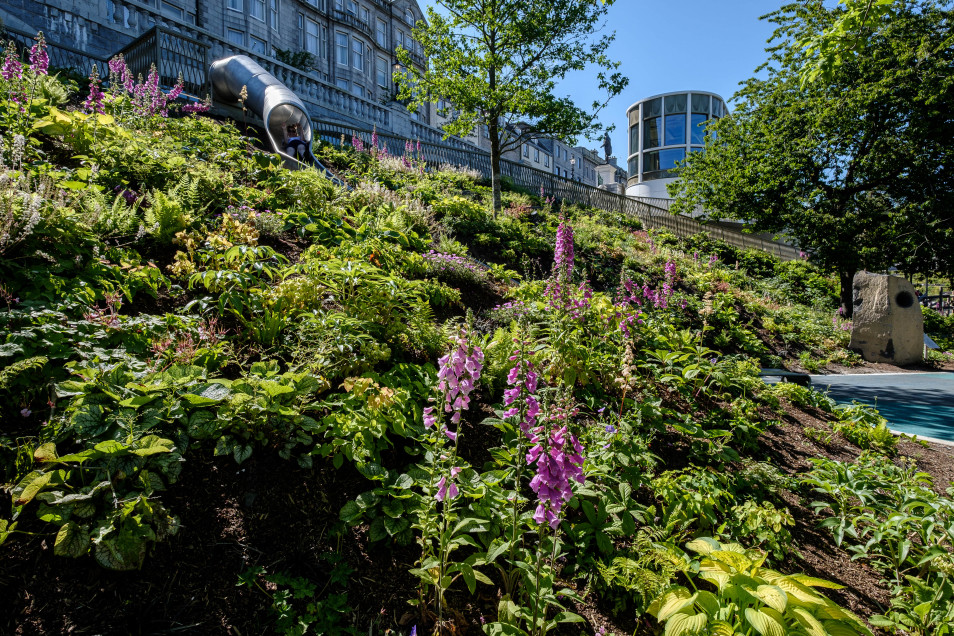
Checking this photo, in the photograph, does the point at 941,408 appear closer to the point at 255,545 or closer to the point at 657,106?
the point at 255,545

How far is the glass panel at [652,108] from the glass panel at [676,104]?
2.55ft

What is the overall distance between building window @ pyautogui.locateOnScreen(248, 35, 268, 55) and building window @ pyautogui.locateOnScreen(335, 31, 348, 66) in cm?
526

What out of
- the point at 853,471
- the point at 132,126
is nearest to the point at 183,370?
the point at 853,471

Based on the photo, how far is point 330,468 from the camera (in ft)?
7.84

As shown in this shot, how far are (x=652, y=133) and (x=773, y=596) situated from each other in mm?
52149

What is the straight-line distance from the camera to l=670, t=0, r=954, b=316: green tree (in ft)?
44.0

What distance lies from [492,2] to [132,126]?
894 cm

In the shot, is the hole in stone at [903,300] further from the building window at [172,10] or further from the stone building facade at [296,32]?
the building window at [172,10]

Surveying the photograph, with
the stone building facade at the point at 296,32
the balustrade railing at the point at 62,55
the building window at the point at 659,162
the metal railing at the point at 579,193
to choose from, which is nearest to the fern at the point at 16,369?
the balustrade railing at the point at 62,55

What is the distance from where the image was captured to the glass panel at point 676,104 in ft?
145

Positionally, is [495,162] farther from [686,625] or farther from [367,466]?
[686,625]

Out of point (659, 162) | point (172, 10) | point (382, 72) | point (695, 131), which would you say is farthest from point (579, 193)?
point (695, 131)

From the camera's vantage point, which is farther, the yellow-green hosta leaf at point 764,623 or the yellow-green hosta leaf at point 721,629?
the yellow-green hosta leaf at point 721,629

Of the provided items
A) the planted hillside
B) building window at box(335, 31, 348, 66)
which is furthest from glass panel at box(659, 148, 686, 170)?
the planted hillside
